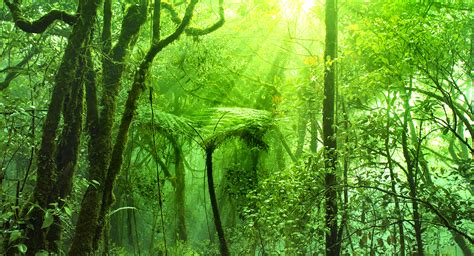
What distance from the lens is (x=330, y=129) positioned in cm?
483

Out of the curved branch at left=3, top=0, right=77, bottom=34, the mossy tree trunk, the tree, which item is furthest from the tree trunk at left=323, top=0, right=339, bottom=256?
the curved branch at left=3, top=0, right=77, bottom=34

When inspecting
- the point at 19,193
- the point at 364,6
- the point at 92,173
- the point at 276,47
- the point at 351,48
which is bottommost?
the point at 19,193

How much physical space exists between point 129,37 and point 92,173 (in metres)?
1.28

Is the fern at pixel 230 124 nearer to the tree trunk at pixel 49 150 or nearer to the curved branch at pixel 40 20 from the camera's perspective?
the curved branch at pixel 40 20

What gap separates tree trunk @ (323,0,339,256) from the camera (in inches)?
182

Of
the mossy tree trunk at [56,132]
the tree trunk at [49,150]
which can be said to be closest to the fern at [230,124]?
the mossy tree trunk at [56,132]

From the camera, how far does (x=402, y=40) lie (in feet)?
14.3

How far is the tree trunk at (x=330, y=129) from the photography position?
4.63 meters

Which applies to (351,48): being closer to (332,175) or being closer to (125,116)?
(332,175)

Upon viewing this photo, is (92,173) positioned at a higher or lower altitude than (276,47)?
lower

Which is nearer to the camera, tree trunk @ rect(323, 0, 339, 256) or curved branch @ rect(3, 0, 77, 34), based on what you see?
curved branch @ rect(3, 0, 77, 34)

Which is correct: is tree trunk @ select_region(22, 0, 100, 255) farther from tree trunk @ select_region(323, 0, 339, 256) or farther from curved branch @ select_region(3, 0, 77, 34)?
→ tree trunk @ select_region(323, 0, 339, 256)

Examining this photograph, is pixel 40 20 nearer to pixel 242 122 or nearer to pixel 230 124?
pixel 230 124

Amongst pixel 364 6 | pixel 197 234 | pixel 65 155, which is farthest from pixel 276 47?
pixel 197 234
